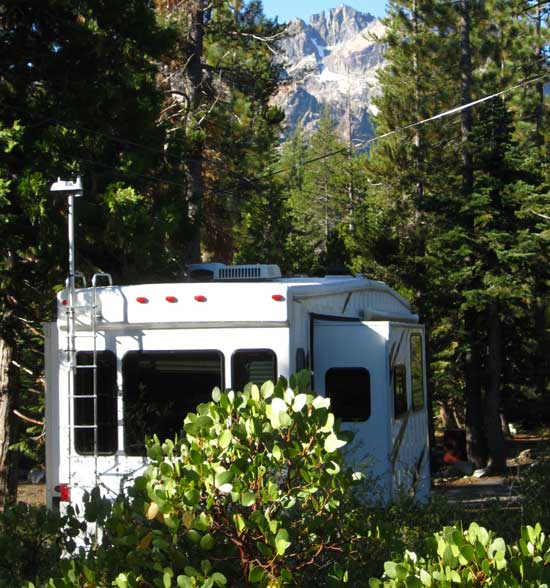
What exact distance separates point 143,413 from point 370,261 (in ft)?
53.4

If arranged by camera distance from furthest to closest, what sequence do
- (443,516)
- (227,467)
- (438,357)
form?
(438,357), (443,516), (227,467)

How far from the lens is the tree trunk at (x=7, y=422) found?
12.0m

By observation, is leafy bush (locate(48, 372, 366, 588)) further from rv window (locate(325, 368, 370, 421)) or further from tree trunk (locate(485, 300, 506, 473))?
tree trunk (locate(485, 300, 506, 473))

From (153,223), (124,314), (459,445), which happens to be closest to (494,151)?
(459,445)

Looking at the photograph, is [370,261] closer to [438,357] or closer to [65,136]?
[438,357]

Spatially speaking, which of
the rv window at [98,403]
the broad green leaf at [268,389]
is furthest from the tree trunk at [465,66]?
the broad green leaf at [268,389]

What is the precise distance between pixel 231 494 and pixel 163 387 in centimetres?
439

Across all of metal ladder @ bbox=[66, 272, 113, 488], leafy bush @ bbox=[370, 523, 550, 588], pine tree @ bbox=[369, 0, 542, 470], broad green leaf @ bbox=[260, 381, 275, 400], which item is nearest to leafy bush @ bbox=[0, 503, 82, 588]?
broad green leaf @ bbox=[260, 381, 275, 400]

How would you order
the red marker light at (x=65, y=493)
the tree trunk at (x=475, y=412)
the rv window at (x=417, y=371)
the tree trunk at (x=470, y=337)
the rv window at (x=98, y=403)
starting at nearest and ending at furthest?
the red marker light at (x=65, y=493) < the rv window at (x=98, y=403) < the rv window at (x=417, y=371) < the tree trunk at (x=470, y=337) < the tree trunk at (x=475, y=412)

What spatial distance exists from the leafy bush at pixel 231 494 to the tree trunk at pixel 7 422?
8.54 metres

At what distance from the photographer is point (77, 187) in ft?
27.8

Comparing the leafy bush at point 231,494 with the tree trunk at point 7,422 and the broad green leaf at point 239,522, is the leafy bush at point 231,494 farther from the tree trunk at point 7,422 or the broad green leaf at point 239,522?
the tree trunk at point 7,422

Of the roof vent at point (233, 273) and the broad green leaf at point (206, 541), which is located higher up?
the roof vent at point (233, 273)

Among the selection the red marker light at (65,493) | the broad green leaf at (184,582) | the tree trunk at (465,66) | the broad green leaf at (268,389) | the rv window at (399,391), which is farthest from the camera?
the tree trunk at (465,66)
